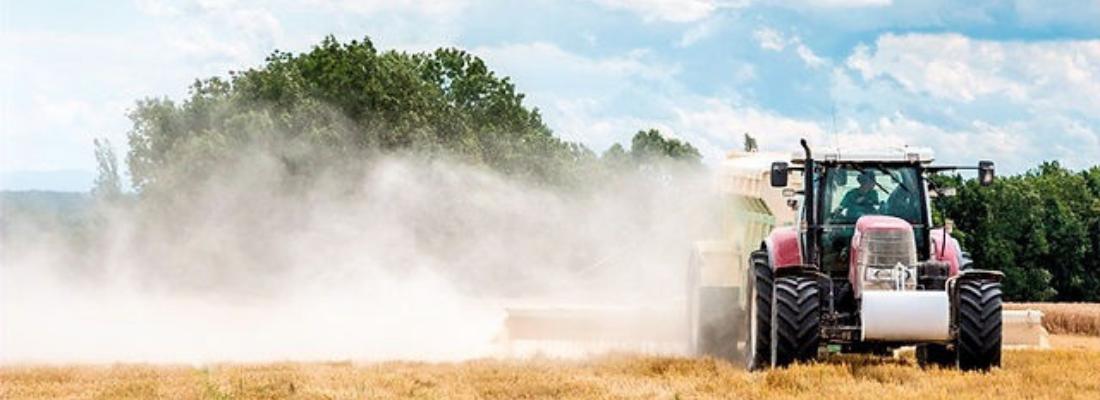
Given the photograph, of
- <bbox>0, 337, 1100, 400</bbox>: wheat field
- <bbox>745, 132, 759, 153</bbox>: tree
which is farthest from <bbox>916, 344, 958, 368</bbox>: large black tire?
<bbox>745, 132, 759, 153</bbox>: tree

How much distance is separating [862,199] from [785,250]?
3.31 feet

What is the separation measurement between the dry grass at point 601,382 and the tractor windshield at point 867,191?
157 cm

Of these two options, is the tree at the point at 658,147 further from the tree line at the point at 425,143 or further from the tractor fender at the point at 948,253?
the tractor fender at the point at 948,253

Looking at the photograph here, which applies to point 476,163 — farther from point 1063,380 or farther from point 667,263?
point 1063,380

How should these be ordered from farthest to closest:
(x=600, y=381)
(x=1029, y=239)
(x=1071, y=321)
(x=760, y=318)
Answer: (x=1029, y=239)
(x=1071, y=321)
(x=760, y=318)
(x=600, y=381)

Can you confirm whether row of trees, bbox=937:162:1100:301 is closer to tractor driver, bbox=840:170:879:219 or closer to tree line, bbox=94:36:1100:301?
tree line, bbox=94:36:1100:301

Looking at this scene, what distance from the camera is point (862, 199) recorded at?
1712 cm

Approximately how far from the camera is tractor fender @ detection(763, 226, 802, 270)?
57.1ft

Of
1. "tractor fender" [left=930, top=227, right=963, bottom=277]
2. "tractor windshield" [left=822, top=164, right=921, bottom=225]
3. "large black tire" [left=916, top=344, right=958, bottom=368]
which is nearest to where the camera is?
"large black tire" [left=916, top=344, right=958, bottom=368]

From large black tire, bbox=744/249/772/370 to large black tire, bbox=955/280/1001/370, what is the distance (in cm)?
193

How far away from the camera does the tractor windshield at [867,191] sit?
17.0 metres

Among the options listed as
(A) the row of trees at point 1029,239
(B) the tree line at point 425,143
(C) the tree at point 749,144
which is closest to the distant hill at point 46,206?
(B) the tree line at point 425,143

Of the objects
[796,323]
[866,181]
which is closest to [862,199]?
[866,181]

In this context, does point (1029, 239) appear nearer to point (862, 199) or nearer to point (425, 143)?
point (425, 143)
